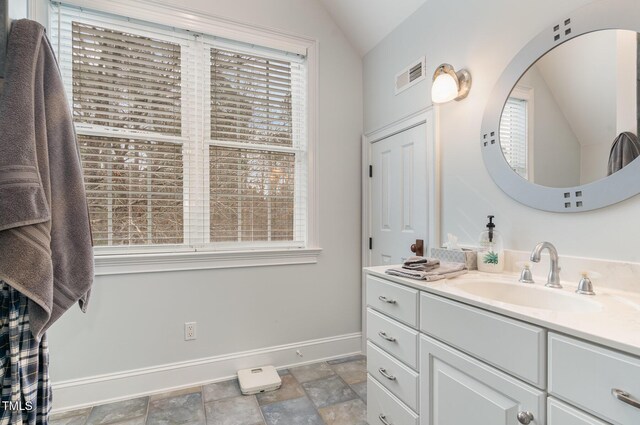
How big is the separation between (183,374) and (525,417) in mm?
2056

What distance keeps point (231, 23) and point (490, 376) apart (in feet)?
8.54

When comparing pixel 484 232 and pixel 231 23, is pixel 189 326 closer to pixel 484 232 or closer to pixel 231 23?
pixel 484 232

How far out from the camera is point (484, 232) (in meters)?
1.55

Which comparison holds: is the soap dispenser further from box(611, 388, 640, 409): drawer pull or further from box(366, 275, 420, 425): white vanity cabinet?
box(611, 388, 640, 409): drawer pull

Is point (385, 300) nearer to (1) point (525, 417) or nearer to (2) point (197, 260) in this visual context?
(1) point (525, 417)

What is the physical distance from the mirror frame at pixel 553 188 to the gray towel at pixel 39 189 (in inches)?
68.8

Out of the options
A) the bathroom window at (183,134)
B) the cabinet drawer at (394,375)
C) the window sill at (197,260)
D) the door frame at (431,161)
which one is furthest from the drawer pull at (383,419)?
the bathroom window at (183,134)

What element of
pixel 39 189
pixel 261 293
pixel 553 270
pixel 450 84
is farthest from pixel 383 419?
pixel 450 84

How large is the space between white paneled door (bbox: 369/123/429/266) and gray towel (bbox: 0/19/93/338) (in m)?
1.79

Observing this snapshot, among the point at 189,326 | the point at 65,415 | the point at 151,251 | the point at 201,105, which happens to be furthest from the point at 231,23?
the point at 65,415

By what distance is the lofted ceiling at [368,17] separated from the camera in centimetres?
218

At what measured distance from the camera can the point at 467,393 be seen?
1076 mm

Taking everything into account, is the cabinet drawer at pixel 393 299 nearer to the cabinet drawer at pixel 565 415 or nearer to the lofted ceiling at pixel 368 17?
the cabinet drawer at pixel 565 415

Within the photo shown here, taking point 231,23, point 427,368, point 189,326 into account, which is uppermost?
point 231,23
